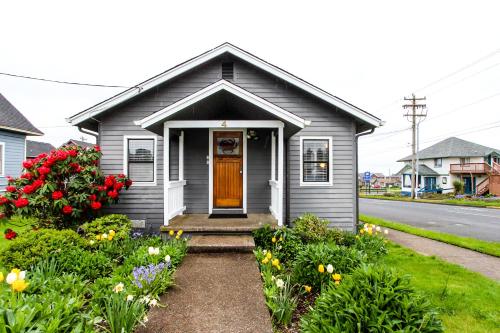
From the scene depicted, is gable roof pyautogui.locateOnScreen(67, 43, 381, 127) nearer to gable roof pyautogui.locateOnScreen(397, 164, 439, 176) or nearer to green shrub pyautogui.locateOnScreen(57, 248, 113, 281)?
green shrub pyautogui.locateOnScreen(57, 248, 113, 281)

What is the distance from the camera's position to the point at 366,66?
28031 millimetres

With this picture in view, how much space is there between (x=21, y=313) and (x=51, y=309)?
398 mm

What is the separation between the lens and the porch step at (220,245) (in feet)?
17.3

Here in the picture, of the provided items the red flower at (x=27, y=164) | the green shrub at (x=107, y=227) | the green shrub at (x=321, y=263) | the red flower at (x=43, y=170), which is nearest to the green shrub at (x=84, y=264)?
the green shrub at (x=107, y=227)

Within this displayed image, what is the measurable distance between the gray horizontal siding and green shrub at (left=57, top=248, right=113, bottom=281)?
12420mm

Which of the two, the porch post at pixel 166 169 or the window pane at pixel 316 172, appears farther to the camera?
the window pane at pixel 316 172

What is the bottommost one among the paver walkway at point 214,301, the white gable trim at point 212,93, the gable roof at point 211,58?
the paver walkway at point 214,301

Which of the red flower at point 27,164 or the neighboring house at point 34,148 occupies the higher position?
the neighboring house at point 34,148

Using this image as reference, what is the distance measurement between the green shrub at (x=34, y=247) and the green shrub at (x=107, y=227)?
84 centimetres

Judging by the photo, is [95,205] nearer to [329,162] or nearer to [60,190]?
[60,190]

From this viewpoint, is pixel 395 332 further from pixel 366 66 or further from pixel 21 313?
pixel 366 66

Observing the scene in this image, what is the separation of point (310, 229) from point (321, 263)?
2459 mm

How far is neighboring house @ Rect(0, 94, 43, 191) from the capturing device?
1366cm

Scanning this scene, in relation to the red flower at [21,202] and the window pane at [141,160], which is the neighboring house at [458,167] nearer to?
the window pane at [141,160]
